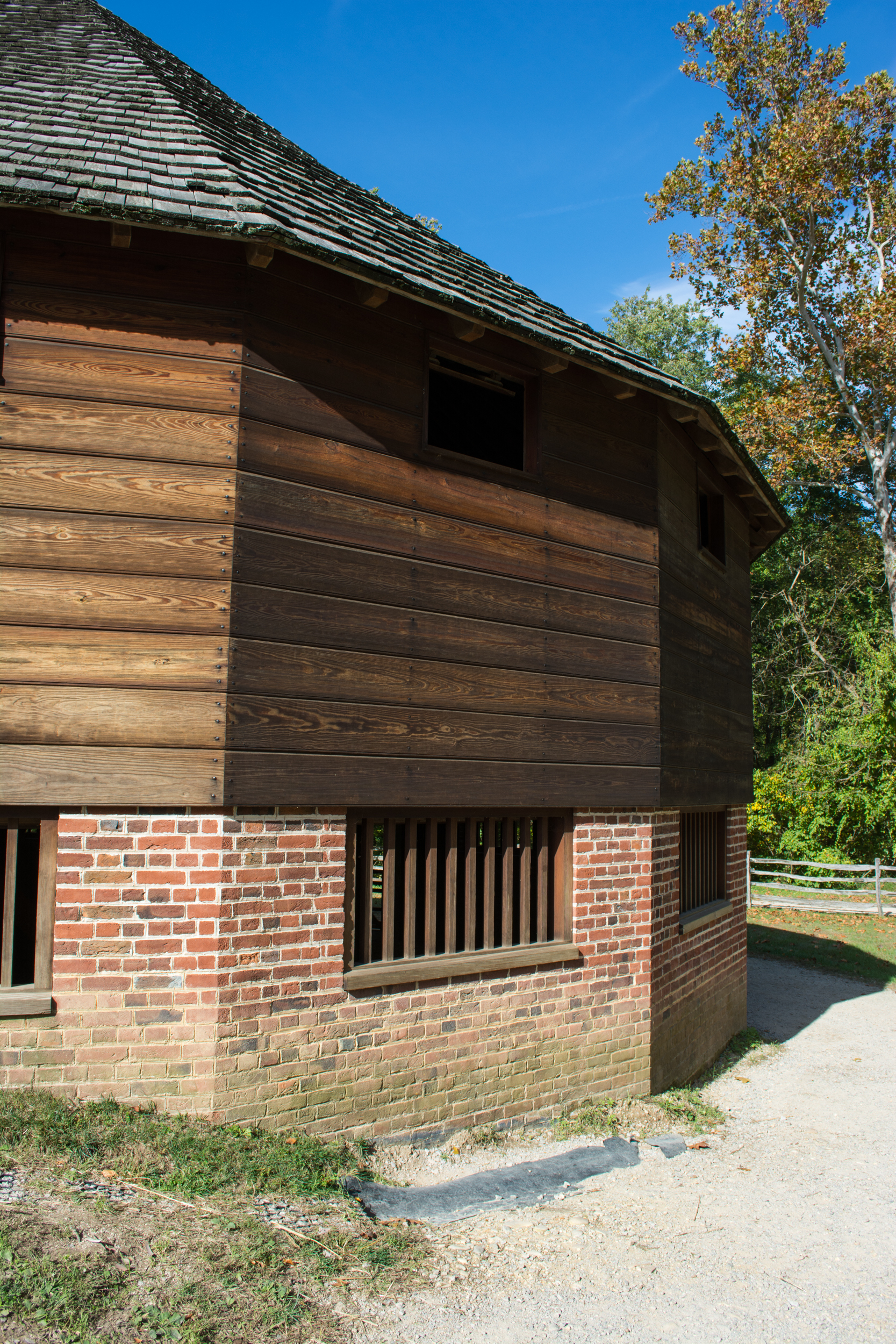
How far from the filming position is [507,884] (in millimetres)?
6371

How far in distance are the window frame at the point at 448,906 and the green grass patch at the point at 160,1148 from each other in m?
0.97

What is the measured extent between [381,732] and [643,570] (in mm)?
2854

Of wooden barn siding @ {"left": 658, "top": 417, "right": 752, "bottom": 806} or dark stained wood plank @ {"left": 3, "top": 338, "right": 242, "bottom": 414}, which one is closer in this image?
dark stained wood plank @ {"left": 3, "top": 338, "right": 242, "bottom": 414}

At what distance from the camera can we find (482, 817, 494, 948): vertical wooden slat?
6.23 m

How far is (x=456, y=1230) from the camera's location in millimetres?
4664

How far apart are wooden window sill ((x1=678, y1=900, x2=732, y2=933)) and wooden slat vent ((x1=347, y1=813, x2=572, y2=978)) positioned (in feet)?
5.87

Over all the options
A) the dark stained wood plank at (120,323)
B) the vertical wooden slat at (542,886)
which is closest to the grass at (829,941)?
the vertical wooden slat at (542,886)

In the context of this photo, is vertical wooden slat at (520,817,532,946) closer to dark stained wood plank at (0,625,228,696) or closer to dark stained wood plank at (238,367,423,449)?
dark stained wood plank at (0,625,228,696)

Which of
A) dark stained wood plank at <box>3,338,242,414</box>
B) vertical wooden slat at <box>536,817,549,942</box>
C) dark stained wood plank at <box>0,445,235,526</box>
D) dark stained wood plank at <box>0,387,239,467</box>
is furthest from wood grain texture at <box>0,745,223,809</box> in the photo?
vertical wooden slat at <box>536,817,549,942</box>

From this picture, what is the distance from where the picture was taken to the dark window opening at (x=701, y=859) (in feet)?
28.5

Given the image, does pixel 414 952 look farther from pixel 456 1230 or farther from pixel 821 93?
pixel 821 93

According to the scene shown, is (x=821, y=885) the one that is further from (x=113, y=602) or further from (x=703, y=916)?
(x=113, y=602)

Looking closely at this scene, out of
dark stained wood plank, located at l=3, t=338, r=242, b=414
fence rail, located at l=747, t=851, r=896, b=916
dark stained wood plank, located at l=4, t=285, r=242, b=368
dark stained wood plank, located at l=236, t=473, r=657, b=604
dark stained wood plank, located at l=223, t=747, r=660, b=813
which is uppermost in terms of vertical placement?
dark stained wood plank, located at l=4, t=285, r=242, b=368

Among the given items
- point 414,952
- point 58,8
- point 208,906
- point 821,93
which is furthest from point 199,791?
point 821,93
